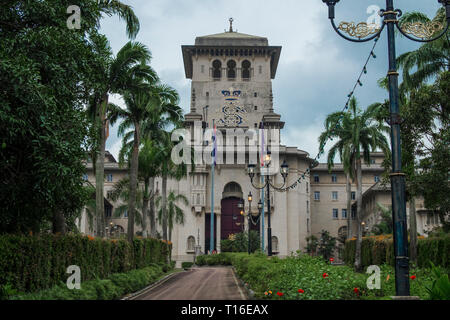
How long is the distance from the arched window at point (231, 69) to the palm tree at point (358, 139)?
34.6m

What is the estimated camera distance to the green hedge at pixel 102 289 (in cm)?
1390

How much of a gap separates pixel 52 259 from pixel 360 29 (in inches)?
479

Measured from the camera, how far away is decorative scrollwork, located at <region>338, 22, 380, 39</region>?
32.0ft

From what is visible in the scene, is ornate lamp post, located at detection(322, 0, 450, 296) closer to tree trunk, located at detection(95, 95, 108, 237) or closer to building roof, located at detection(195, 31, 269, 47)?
tree trunk, located at detection(95, 95, 108, 237)

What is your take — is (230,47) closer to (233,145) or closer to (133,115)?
(233,145)

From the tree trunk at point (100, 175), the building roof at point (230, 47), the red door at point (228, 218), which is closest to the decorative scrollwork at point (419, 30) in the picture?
the tree trunk at point (100, 175)

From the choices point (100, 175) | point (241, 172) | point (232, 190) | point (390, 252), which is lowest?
point (390, 252)

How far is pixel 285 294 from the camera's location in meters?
10.7

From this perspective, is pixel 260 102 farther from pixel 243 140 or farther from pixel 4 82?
pixel 4 82

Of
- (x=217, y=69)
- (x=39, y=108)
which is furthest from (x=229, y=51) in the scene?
(x=39, y=108)

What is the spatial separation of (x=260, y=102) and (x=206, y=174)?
47.2ft

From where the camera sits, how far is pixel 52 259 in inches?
632

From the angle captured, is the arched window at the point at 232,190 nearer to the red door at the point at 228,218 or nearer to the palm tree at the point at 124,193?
the red door at the point at 228,218
